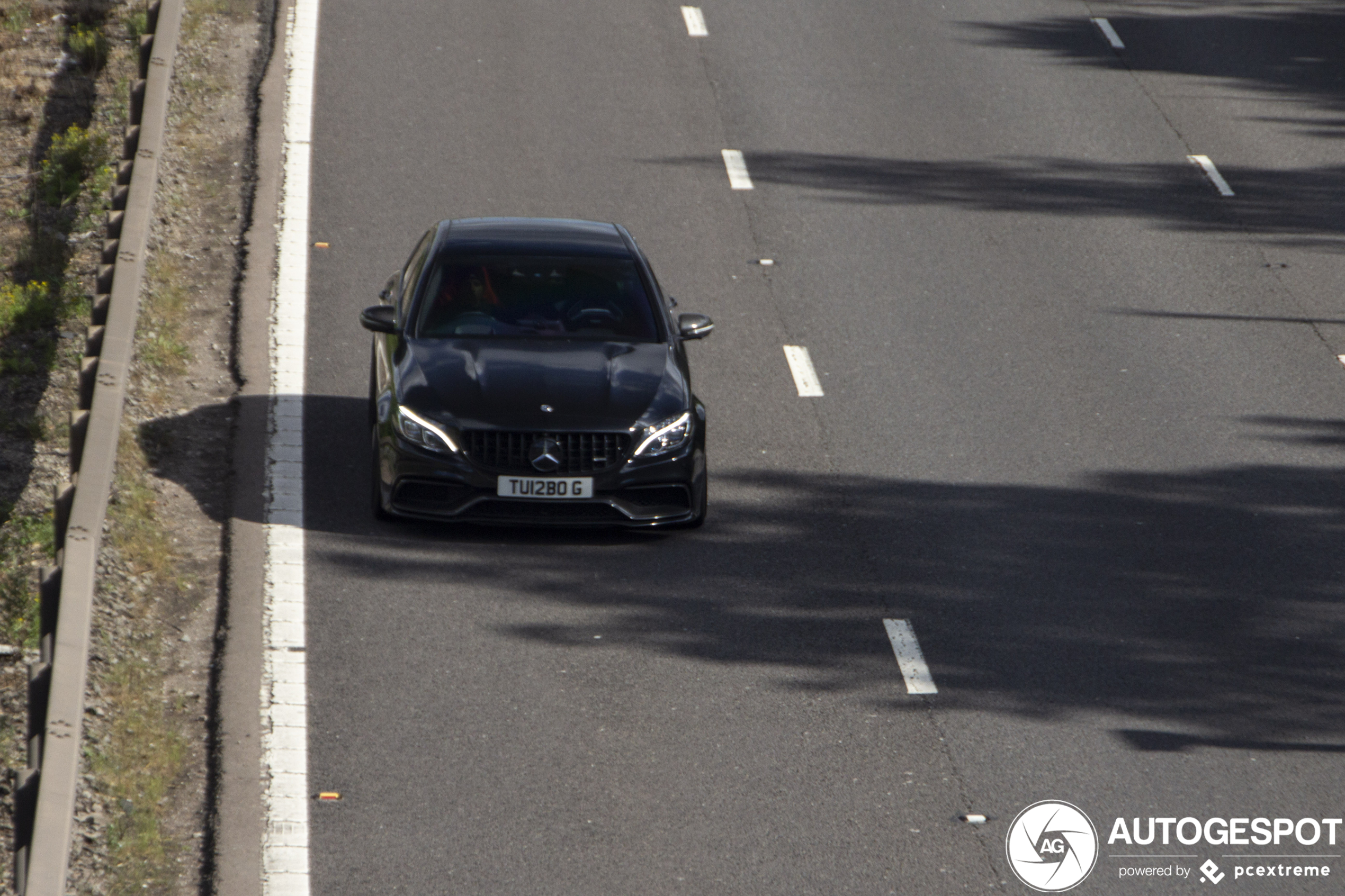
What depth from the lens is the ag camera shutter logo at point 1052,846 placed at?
23.0 ft

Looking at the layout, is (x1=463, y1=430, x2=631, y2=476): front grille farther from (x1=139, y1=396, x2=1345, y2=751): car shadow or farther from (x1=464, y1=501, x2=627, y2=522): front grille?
(x1=139, y1=396, x2=1345, y2=751): car shadow

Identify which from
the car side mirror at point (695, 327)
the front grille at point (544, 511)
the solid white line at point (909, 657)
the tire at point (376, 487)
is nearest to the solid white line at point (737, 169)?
the car side mirror at point (695, 327)

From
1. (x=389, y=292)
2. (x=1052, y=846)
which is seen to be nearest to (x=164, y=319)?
(x=389, y=292)

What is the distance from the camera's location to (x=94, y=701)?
7848 millimetres

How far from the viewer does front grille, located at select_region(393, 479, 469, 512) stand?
10000mm

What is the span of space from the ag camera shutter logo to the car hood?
3.66m

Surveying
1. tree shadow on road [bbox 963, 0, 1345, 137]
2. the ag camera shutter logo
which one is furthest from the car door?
tree shadow on road [bbox 963, 0, 1345, 137]

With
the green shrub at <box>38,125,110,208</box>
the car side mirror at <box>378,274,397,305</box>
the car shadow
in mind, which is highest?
the car side mirror at <box>378,274,397,305</box>

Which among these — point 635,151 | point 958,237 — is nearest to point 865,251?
point 958,237

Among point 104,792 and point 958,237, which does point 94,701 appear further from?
point 958,237

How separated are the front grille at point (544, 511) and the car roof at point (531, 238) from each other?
2141 millimetres

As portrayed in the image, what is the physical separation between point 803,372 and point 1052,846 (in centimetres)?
654

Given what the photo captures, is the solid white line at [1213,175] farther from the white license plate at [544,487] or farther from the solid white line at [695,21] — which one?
the white license plate at [544,487]

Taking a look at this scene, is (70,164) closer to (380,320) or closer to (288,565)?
(380,320)
